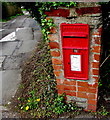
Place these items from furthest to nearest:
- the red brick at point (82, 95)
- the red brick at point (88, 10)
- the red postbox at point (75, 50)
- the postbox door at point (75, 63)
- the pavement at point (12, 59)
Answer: the pavement at point (12, 59) < the red brick at point (82, 95) < the postbox door at point (75, 63) < the red postbox at point (75, 50) < the red brick at point (88, 10)

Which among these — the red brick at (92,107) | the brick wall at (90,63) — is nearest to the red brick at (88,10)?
the brick wall at (90,63)

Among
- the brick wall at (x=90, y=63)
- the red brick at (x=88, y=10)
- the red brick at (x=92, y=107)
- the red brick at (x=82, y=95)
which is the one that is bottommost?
the red brick at (x=92, y=107)

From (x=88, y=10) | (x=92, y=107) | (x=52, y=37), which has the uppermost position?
(x=88, y=10)

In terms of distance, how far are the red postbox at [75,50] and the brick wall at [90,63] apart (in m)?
0.05

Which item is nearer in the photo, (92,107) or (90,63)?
(90,63)

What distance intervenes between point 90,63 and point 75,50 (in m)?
0.23

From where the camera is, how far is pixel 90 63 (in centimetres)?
167

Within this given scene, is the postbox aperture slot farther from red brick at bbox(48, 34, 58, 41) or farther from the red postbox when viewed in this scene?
red brick at bbox(48, 34, 58, 41)

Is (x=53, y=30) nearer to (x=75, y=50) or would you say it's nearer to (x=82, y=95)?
(x=75, y=50)

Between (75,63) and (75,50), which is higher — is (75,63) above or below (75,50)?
below

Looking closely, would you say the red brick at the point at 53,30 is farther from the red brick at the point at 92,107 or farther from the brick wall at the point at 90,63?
the red brick at the point at 92,107

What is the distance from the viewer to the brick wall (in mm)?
1458

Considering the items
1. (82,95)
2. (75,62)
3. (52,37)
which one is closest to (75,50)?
(75,62)

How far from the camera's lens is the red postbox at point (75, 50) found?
1505mm
